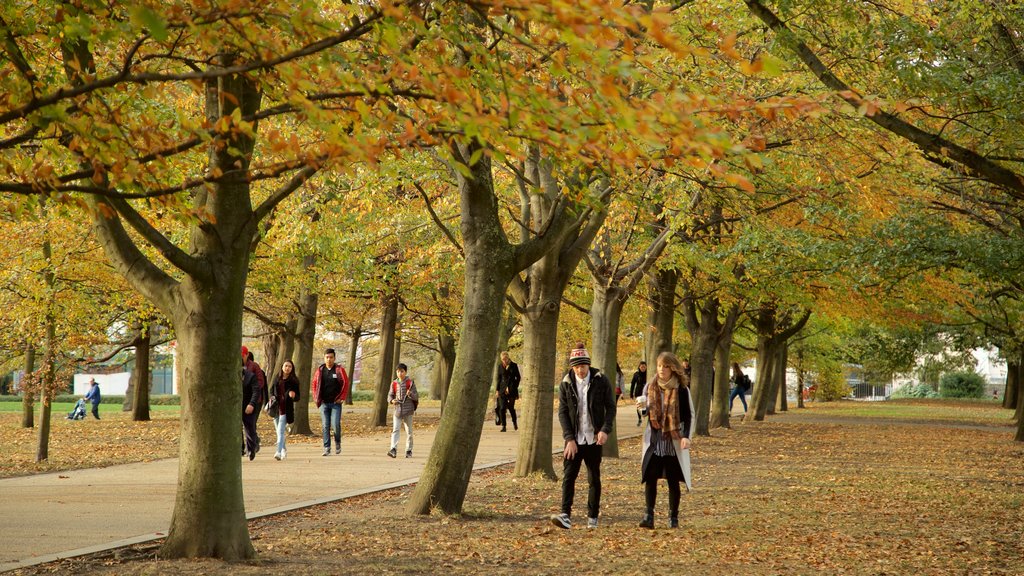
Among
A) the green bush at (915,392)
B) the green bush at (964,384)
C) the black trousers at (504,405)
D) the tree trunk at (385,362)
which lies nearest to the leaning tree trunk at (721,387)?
the black trousers at (504,405)

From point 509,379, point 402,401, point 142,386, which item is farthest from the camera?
point 142,386

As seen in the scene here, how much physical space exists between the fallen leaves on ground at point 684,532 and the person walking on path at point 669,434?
1.25 feet

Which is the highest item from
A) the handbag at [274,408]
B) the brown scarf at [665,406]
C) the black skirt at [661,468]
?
the brown scarf at [665,406]

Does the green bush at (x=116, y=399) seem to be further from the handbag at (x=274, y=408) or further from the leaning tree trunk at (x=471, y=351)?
the leaning tree trunk at (x=471, y=351)

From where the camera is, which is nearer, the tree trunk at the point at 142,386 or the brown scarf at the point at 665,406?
the brown scarf at the point at 665,406

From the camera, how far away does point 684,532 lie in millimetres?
10414

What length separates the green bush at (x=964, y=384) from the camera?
73562 millimetres

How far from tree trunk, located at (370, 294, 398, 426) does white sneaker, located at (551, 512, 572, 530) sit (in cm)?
1886

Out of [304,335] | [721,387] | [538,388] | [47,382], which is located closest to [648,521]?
[538,388]

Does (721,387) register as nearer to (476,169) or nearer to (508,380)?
(508,380)

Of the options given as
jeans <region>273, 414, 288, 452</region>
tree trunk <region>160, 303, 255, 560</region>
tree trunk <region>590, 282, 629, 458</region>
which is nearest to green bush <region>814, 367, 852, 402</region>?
tree trunk <region>590, 282, 629, 458</region>

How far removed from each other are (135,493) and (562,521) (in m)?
5.56

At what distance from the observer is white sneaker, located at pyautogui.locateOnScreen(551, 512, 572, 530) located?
10469mm

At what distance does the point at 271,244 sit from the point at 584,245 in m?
9.90
